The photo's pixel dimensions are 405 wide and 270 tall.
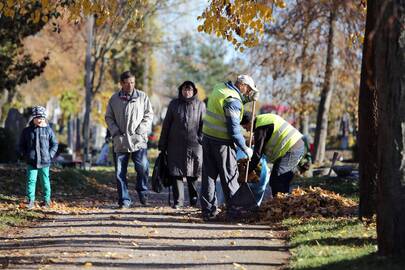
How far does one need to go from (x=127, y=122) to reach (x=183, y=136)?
0.89 meters

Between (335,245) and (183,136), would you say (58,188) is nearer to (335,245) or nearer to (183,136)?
(183,136)

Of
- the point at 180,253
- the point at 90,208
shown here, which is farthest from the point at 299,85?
the point at 180,253

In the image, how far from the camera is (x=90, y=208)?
14.2 metres

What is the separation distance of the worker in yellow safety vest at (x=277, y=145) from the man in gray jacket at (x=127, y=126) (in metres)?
1.87

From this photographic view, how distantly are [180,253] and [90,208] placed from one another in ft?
17.5

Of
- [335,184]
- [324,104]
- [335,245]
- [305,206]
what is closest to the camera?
[335,245]

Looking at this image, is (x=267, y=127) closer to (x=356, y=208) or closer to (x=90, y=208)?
(x=356, y=208)

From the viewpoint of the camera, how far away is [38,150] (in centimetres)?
1382

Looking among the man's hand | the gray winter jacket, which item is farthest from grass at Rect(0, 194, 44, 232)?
the man's hand

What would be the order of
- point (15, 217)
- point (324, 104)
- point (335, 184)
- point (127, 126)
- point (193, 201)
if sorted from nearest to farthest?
point (15, 217) < point (127, 126) < point (193, 201) < point (335, 184) < point (324, 104)

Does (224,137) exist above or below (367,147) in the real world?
above

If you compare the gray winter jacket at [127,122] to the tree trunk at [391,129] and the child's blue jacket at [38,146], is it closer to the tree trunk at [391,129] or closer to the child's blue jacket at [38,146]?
the child's blue jacket at [38,146]

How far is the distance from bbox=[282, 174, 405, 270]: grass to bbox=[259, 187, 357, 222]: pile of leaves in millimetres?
365

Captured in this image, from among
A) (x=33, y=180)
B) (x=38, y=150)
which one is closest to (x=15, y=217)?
(x=33, y=180)
